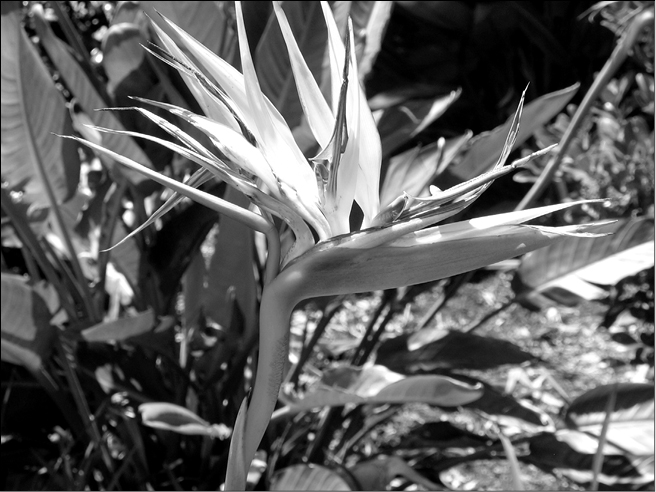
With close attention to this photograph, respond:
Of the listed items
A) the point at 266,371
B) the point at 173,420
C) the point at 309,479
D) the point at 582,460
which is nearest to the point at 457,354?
the point at 582,460

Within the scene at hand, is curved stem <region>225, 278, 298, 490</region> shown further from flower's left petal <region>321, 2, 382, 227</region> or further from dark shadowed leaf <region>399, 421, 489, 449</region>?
dark shadowed leaf <region>399, 421, 489, 449</region>

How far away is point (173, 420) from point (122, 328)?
6.1 inches

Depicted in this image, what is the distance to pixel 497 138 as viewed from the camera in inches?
50.4

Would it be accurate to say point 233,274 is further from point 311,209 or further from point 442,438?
point 311,209

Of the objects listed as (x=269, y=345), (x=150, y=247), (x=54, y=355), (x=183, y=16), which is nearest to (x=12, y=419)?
(x=54, y=355)

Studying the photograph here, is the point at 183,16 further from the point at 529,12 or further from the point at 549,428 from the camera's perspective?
the point at 529,12

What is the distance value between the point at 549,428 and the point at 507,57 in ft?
5.53

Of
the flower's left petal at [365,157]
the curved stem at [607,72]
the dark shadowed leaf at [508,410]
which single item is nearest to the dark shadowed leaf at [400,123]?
the curved stem at [607,72]

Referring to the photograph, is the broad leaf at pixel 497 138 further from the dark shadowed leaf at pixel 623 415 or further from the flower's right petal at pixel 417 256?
the flower's right petal at pixel 417 256

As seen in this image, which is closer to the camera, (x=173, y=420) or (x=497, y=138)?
(x=173, y=420)

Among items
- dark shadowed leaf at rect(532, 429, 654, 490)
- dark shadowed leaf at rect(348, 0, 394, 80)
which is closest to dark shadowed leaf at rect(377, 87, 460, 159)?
dark shadowed leaf at rect(348, 0, 394, 80)

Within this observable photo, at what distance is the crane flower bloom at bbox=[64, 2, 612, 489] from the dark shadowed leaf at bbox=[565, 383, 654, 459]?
37.4 inches

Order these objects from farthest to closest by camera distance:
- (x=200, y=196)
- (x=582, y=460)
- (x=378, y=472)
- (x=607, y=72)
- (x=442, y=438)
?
(x=442, y=438) → (x=582, y=460) → (x=378, y=472) → (x=607, y=72) → (x=200, y=196)

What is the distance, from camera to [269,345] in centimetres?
42
